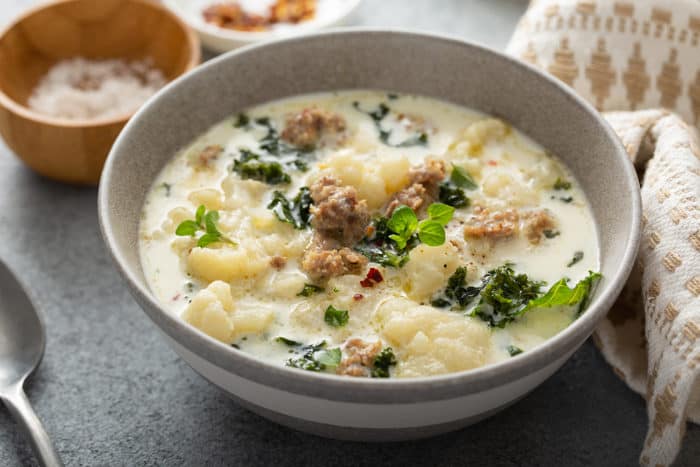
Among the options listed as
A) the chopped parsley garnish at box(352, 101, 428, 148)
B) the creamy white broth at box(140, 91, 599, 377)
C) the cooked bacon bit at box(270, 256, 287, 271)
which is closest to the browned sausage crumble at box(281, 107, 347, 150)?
the creamy white broth at box(140, 91, 599, 377)

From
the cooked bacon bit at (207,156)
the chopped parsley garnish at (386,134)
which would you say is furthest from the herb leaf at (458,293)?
the cooked bacon bit at (207,156)

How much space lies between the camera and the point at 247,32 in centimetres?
481

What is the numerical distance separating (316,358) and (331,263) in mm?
350

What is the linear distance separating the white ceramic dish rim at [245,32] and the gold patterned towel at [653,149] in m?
1.21

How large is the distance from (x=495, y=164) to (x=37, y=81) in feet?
7.95

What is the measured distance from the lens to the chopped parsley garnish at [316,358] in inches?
103

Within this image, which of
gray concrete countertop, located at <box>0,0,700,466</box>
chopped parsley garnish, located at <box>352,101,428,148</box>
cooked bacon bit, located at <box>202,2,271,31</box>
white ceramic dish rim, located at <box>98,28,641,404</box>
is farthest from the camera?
cooked bacon bit, located at <box>202,2,271,31</box>

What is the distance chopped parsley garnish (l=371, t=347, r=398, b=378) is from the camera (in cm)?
258

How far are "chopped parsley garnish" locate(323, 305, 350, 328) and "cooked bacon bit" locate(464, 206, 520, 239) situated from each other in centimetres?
56

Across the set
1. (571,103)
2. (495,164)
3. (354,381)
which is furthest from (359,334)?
(571,103)

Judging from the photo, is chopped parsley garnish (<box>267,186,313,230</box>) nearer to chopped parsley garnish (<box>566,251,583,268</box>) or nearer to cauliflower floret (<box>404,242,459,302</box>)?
cauliflower floret (<box>404,242,459,302</box>)

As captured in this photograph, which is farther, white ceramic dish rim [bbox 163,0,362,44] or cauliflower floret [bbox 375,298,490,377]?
white ceramic dish rim [bbox 163,0,362,44]

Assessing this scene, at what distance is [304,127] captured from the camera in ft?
11.5

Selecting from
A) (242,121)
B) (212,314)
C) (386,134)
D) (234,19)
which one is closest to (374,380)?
(212,314)
